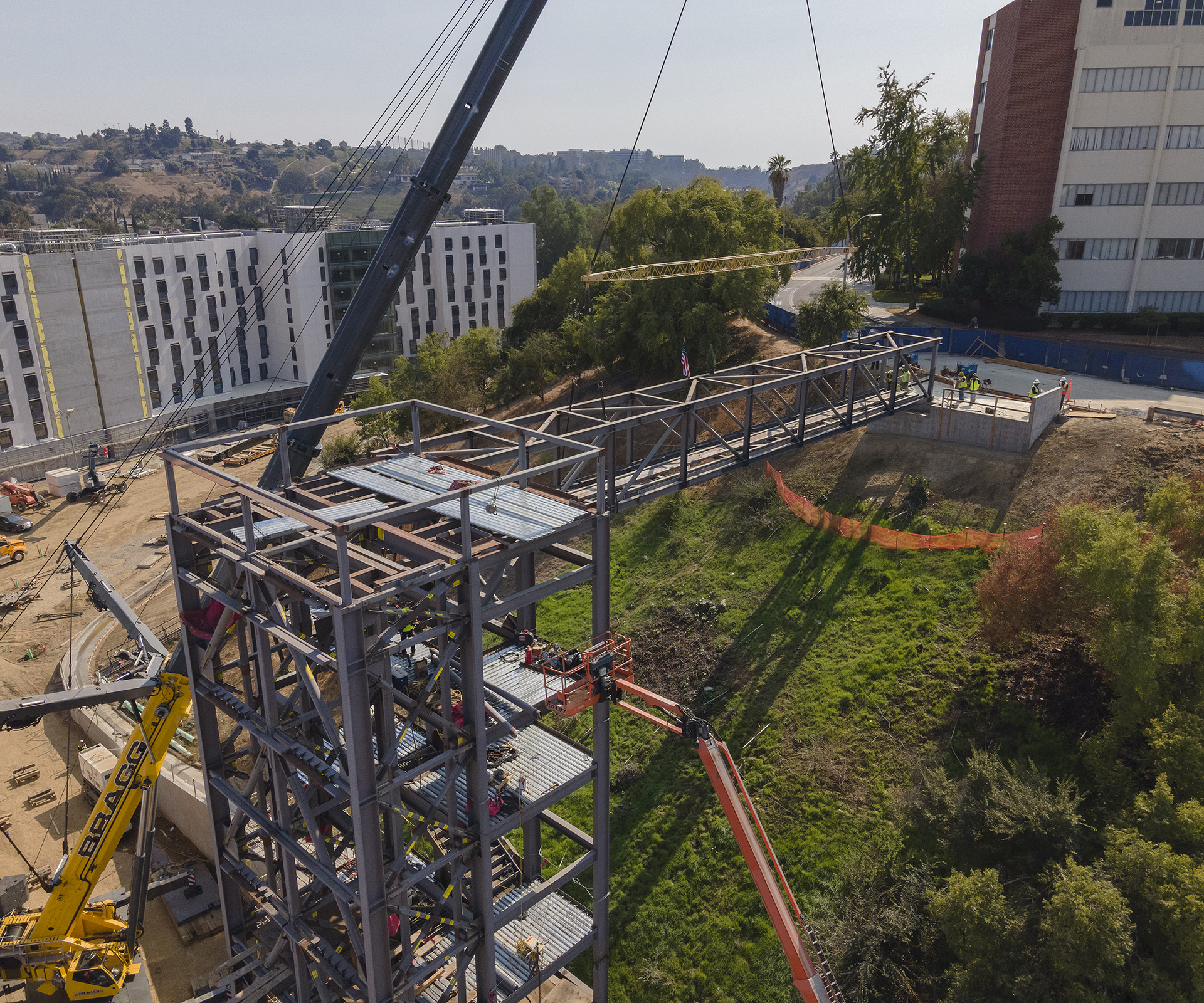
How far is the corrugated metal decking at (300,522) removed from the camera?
1412 centimetres

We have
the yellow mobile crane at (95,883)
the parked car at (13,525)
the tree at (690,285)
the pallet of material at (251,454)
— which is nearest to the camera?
the yellow mobile crane at (95,883)

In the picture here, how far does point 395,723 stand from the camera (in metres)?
14.7

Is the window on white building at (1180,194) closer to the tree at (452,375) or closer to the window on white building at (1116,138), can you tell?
the window on white building at (1116,138)

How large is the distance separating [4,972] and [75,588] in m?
29.8

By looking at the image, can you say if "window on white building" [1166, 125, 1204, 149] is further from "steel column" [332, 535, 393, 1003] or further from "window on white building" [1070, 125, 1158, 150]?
"steel column" [332, 535, 393, 1003]

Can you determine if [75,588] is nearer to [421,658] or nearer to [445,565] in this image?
[421,658]

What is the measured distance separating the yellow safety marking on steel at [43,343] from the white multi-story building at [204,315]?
0.09 meters

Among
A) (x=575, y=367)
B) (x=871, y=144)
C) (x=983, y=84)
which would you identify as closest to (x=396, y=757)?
(x=575, y=367)

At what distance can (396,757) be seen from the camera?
43.3ft

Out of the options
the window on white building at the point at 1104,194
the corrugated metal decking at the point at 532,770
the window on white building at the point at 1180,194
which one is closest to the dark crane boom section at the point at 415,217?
the corrugated metal decking at the point at 532,770

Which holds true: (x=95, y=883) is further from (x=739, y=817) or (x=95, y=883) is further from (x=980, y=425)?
(x=980, y=425)

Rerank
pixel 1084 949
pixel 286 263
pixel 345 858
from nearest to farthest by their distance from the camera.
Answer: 1. pixel 1084 949
2. pixel 345 858
3. pixel 286 263

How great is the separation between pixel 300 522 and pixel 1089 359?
3858 centimetres

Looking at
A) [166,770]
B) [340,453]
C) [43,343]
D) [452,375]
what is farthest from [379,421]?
[43,343]
